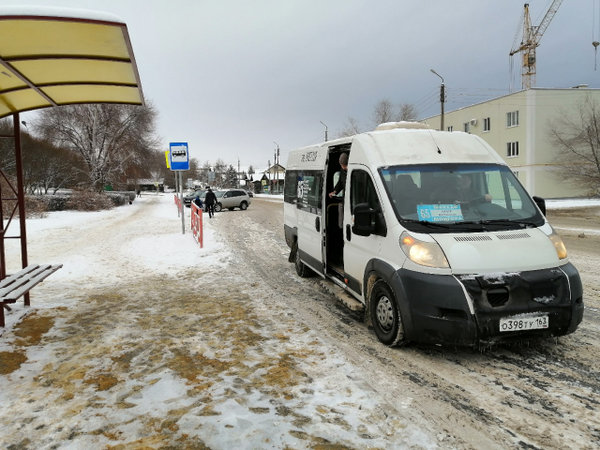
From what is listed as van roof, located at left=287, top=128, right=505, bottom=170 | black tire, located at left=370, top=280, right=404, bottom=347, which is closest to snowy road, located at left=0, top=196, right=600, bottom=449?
black tire, located at left=370, top=280, right=404, bottom=347

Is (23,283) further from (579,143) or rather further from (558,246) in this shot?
(579,143)

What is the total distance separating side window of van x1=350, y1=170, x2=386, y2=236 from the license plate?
1423mm

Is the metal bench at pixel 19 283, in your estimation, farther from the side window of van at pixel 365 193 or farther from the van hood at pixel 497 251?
the van hood at pixel 497 251

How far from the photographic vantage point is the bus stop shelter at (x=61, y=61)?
3.79m

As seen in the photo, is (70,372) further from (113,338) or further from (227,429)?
(227,429)

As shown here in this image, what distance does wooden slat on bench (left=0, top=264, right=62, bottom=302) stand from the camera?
482 cm

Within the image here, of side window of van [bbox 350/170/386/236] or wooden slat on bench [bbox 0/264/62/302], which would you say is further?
wooden slat on bench [bbox 0/264/62/302]

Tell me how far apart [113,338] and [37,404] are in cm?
159

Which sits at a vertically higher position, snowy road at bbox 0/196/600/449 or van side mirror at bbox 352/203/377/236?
van side mirror at bbox 352/203/377/236

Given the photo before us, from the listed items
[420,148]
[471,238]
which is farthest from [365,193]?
[471,238]

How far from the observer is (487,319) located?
383 cm

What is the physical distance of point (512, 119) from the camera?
3581 cm

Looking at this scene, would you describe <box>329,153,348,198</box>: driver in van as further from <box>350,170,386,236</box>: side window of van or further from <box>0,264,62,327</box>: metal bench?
<box>0,264,62,327</box>: metal bench

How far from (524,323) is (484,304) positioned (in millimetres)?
415
